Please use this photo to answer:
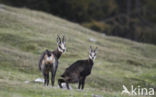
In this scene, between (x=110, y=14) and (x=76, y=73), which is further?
(x=110, y=14)

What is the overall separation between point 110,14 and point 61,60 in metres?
76.6

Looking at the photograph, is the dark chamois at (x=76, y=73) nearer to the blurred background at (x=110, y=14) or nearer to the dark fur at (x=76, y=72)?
the dark fur at (x=76, y=72)

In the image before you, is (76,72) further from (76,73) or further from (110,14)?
(110,14)

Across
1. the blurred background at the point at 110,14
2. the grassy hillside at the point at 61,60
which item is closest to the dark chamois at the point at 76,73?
the grassy hillside at the point at 61,60

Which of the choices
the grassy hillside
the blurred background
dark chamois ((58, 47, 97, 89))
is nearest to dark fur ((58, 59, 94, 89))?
dark chamois ((58, 47, 97, 89))

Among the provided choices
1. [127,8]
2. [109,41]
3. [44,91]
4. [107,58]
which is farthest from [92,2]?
[44,91]

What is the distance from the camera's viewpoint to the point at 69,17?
94.3 meters

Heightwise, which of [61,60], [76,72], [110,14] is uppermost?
[110,14]

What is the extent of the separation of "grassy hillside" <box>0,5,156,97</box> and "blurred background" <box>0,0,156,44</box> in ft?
89.0

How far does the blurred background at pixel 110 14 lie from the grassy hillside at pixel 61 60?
27.1m

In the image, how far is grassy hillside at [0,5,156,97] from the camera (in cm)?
2191

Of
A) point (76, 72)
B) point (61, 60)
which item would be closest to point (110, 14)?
point (61, 60)

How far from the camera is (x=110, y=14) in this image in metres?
115

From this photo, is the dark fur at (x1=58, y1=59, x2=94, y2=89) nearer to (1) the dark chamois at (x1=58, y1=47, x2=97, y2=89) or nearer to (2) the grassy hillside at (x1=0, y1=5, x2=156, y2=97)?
(1) the dark chamois at (x1=58, y1=47, x2=97, y2=89)
